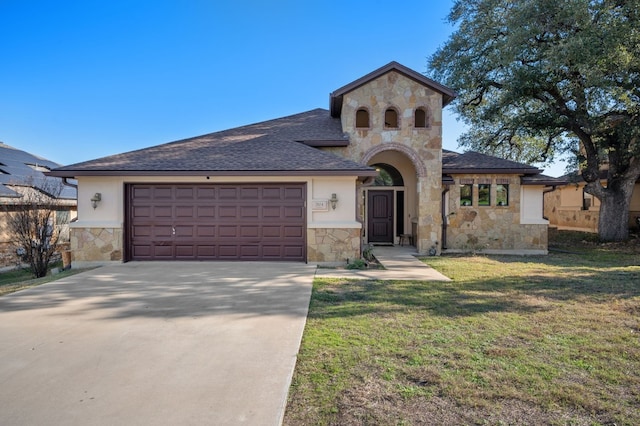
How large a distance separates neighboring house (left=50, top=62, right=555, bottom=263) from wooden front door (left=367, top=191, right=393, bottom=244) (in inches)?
100

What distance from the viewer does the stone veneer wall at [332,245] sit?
10023 mm

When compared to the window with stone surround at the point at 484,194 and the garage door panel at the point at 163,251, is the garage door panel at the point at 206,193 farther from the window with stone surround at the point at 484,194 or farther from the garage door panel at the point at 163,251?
the window with stone surround at the point at 484,194

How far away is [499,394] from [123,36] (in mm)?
16707

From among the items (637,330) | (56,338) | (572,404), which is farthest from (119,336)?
(637,330)

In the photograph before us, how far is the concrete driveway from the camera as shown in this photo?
2791mm

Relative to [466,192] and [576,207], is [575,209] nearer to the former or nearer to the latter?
[576,207]

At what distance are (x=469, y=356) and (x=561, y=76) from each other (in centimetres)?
1490

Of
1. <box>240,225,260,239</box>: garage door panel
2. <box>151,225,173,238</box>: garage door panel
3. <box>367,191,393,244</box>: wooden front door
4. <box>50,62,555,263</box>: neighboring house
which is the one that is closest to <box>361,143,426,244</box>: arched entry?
<box>367,191,393,244</box>: wooden front door

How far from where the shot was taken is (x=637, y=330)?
459 centimetres

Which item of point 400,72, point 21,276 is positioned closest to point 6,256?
point 21,276

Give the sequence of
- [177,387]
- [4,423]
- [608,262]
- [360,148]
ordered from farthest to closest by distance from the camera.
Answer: [360,148] → [608,262] → [177,387] → [4,423]

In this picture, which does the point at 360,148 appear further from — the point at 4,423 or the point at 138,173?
the point at 4,423

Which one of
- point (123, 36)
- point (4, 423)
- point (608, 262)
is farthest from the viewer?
point (123, 36)

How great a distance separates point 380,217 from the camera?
15469mm
